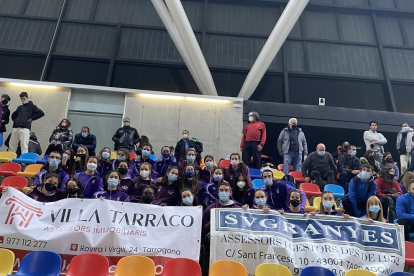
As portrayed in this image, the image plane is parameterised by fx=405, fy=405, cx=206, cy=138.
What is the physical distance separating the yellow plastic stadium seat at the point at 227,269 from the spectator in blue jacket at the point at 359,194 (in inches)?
138

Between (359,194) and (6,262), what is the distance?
6.36m

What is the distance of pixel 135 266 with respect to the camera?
5.48 metres

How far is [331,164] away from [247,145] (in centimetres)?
246

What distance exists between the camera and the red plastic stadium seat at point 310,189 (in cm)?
981

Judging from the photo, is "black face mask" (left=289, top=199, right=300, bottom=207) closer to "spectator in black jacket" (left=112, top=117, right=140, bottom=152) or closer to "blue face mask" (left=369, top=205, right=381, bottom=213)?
"blue face mask" (left=369, top=205, right=381, bottom=213)

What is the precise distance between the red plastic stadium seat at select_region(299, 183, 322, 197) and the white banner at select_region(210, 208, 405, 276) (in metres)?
3.39

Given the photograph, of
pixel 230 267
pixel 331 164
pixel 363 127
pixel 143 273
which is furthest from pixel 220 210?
pixel 363 127

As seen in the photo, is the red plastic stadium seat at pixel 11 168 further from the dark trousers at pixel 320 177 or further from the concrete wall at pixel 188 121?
the dark trousers at pixel 320 177

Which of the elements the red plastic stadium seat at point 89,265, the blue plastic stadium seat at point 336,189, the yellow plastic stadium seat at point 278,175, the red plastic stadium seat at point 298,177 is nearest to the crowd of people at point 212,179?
the yellow plastic stadium seat at point 278,175

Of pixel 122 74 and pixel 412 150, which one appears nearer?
pixel 412 150

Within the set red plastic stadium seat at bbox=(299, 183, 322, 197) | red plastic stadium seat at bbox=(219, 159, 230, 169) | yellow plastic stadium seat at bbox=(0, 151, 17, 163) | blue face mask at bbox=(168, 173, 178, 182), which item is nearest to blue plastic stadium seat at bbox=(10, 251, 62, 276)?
blue face mask at bbox=(168, 173, 178, 182)

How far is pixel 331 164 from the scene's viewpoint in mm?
10500

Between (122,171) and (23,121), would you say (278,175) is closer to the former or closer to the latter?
(122,171)

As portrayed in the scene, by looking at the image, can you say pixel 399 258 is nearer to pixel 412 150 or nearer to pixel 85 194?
pixel 85 194
